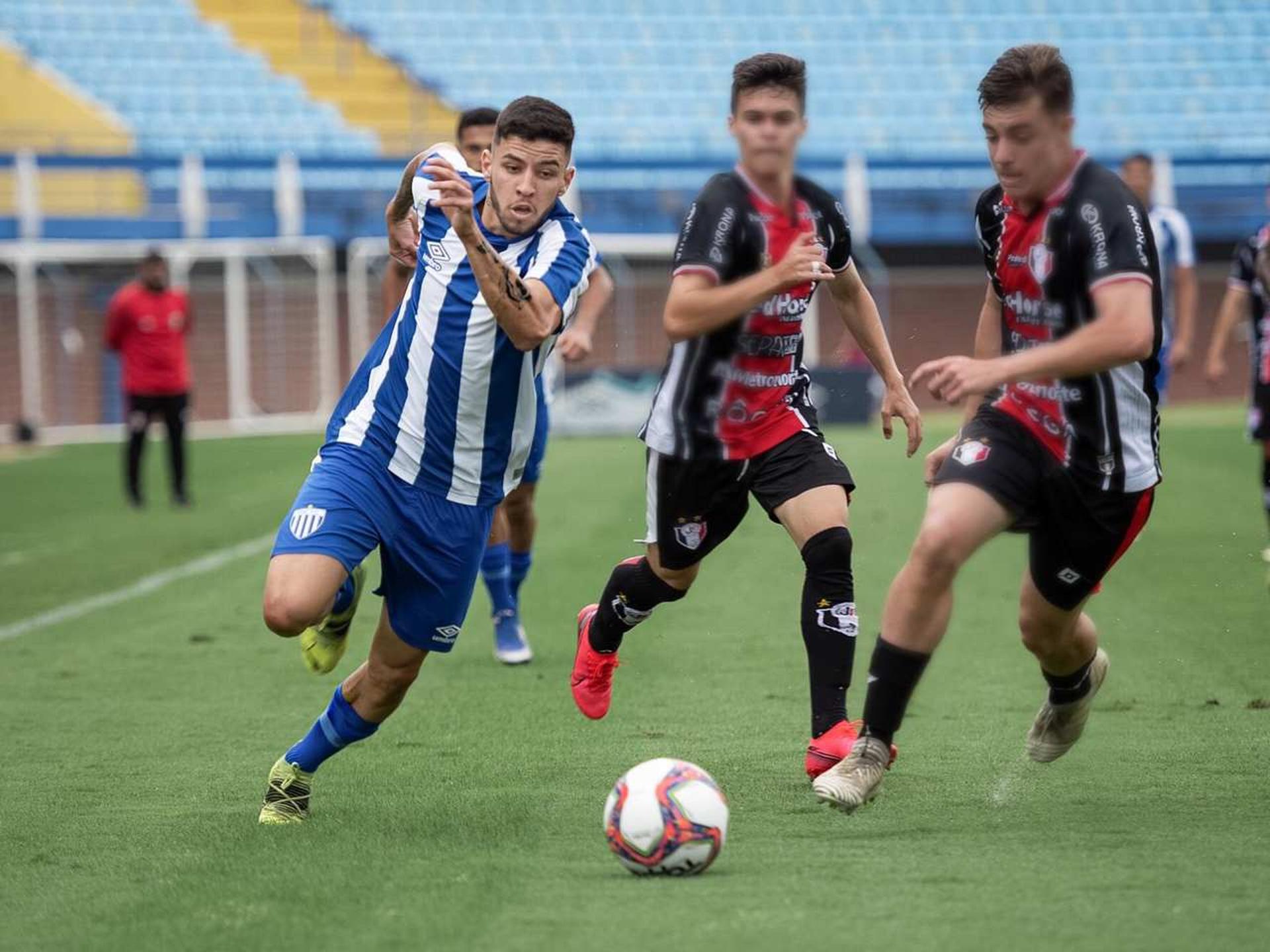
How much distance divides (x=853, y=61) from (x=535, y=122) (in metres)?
28.0

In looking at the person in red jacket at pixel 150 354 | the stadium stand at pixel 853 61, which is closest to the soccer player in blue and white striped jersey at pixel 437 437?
the person in red jacket at pixel 150 354

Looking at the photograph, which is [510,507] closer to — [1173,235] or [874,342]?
[874,342]

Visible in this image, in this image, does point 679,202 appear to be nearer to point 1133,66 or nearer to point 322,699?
point 1133,66

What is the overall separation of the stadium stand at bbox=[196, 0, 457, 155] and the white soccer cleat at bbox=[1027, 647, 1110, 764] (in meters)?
25.1

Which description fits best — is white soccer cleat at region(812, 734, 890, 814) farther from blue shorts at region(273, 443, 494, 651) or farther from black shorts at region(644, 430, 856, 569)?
blue shorts at region(273, 443, 494, 651)

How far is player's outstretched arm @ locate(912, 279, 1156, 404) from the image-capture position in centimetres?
414

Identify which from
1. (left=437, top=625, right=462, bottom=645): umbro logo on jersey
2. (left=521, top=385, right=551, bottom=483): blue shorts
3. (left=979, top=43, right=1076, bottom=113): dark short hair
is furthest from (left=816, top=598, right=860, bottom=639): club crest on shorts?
(left=521, top=385, right=551, bottom=483): blue shorts

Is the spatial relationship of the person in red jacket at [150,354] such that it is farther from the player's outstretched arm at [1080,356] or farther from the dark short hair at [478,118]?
the player's outstretched arm at [1080,356]

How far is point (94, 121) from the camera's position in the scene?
28906mm

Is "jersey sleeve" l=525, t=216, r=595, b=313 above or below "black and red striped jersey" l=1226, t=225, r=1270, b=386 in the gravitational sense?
above

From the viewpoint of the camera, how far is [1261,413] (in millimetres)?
9625

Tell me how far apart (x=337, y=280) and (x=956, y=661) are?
2189 centimetres

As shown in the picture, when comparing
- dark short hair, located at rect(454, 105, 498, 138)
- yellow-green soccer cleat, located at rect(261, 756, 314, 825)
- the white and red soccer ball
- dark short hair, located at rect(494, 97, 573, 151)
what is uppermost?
dark short hair, located at rect(494, 97, 573, 151)

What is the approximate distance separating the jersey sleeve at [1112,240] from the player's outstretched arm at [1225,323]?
19.3 feet
